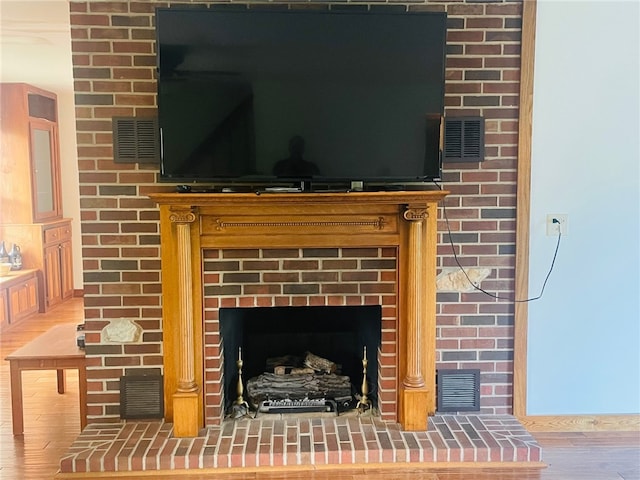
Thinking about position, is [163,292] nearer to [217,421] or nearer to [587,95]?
[217,421]

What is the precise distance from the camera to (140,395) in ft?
8.38

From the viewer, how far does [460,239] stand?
8.50 ft

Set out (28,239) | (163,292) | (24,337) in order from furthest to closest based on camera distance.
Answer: (28,239)
(24,337)
(163,292)

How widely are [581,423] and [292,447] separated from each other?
1.48 metres

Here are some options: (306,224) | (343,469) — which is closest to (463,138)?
(306,224)

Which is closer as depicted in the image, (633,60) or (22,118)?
(633,60)

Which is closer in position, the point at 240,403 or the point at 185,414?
the point at 185,414

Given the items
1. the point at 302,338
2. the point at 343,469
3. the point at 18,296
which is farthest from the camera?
the point at 18,296

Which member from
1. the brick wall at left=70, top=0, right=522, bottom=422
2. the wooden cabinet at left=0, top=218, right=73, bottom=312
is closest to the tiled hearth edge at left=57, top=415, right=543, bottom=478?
the brick wall at left=70, top=0, right=522, bottom=422

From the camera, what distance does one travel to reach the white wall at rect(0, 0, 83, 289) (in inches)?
120

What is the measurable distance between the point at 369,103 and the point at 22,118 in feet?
14.3

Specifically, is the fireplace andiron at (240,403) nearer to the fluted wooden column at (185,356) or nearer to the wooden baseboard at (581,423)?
the fluted wooden column at (185,356)

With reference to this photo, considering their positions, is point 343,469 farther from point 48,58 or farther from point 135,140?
point 48,58

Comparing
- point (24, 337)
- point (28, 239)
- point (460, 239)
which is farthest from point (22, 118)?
point (460, 239)
